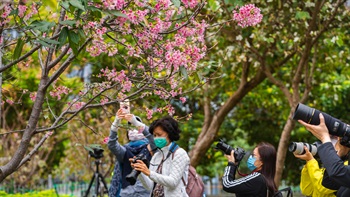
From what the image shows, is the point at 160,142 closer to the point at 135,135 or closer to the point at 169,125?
the point at 169,125

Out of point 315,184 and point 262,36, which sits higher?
point 262,36

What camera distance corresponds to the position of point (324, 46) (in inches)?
532

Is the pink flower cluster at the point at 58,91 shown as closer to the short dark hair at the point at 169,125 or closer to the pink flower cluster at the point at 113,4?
the short dark hair at the point at 169,125

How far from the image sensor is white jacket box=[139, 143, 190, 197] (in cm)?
656

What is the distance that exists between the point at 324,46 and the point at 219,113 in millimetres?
2184

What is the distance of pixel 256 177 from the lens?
21.1 feet

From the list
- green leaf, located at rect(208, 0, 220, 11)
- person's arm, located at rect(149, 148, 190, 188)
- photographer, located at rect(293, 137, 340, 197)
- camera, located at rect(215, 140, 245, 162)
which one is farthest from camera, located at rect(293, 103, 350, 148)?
green leaf, located at rect(208, 0, 220, 11)

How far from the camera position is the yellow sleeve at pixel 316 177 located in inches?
225

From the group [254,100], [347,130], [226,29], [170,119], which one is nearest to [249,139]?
[254,100]

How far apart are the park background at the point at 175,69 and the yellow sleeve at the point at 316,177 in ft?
3.80

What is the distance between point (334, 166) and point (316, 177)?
799 mm

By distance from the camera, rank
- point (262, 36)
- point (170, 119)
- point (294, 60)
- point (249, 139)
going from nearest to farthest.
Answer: point (170, 119)
point (262, 36)
point (294, 60)
point (249, 139)

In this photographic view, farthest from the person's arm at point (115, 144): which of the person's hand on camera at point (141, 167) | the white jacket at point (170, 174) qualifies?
the person's hand on camera at point (141, 167)

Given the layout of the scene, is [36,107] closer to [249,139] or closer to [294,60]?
[294,60]
